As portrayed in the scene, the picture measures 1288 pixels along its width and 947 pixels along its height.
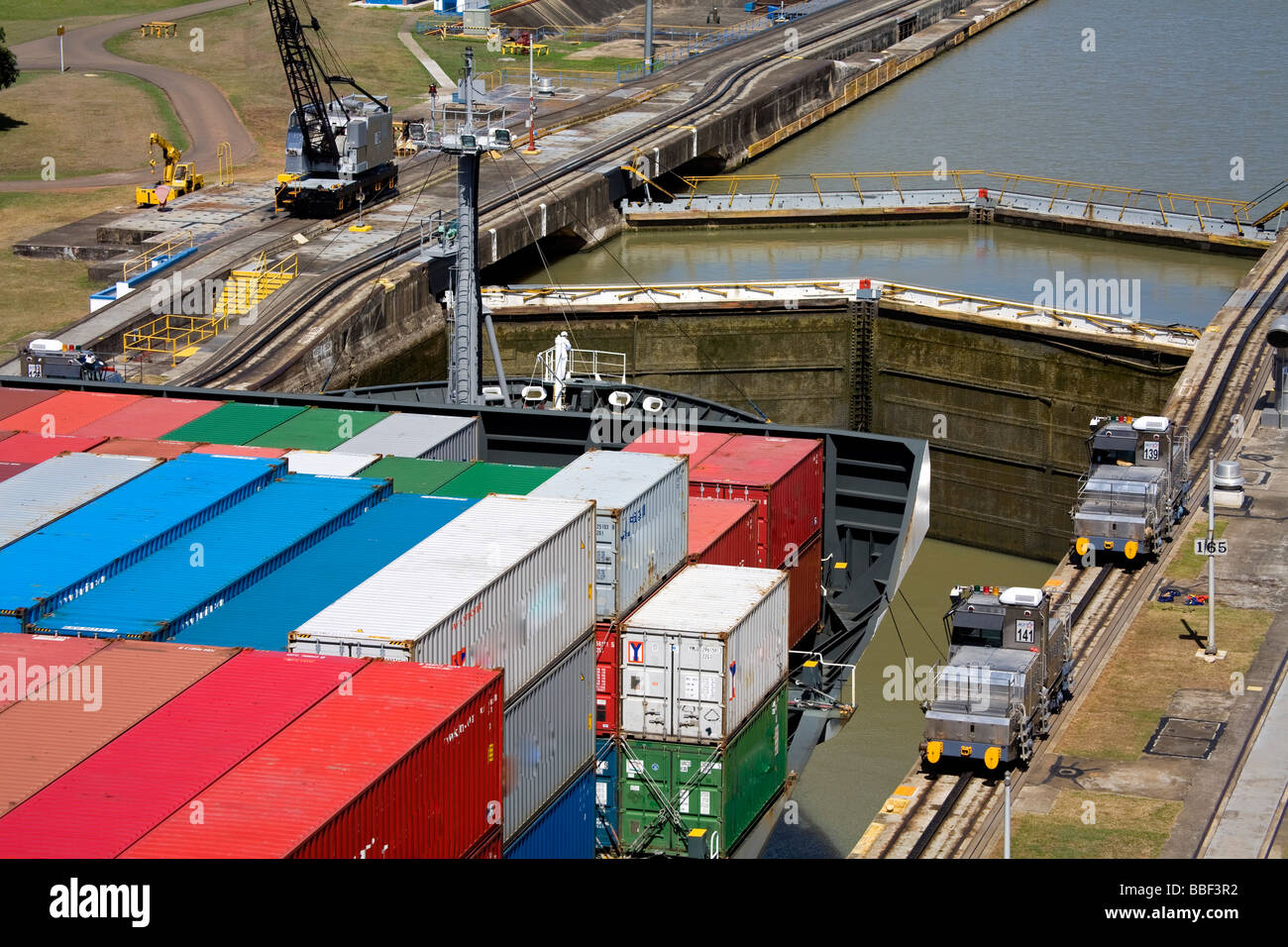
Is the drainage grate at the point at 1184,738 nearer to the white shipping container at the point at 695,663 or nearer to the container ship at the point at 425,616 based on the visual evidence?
the container ship at the point at 425,616

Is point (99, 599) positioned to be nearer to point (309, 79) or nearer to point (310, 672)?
point (310, 672)

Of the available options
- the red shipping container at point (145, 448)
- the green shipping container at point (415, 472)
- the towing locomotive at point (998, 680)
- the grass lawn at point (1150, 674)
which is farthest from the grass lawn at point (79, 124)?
the towing locomotive at point (998, 680)

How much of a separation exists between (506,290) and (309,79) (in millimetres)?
19150

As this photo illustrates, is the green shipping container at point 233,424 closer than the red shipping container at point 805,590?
No

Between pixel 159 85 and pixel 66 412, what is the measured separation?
67.2 metres

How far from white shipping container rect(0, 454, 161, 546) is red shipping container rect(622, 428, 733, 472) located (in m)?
11.4

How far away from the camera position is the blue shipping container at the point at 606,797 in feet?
101

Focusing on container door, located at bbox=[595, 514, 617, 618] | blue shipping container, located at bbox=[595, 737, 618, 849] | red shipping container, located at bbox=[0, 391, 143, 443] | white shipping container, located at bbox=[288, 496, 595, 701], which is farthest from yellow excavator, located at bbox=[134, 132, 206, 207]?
white shipping container, located at bbox=[288, 496, 595, 701]

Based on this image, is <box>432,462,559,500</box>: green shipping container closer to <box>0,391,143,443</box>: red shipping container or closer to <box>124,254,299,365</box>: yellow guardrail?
<box>0,391,143,443</box>: red shipping container

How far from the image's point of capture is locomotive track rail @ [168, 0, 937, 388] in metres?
56.8

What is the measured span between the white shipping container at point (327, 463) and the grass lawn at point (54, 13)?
91.4m

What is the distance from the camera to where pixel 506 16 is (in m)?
128

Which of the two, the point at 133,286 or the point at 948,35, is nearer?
the point at 133,286

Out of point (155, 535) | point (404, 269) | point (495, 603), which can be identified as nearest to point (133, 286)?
point (404, 269)
